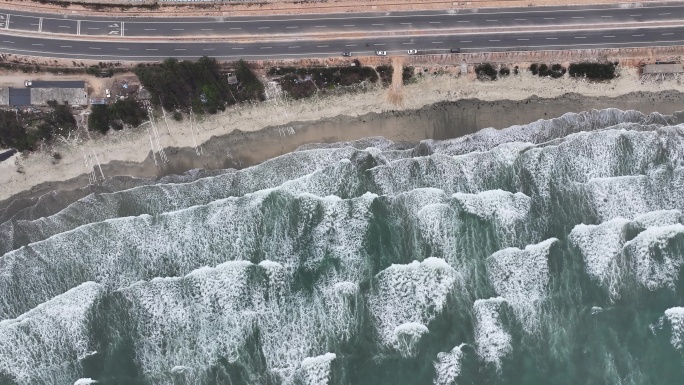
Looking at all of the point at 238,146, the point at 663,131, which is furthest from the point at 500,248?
the point at 238,146

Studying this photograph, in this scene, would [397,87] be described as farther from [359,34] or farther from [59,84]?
[59,84]

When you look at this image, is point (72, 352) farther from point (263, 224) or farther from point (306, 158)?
point (306, 158)

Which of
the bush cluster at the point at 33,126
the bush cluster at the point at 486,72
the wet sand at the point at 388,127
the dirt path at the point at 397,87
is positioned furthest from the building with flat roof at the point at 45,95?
the bush cluster at the point at 486,72

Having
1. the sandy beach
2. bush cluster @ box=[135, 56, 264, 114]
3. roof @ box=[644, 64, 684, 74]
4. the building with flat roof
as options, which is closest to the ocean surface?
the sandy beach

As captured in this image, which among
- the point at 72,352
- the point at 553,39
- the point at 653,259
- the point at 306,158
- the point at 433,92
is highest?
the point at 553,39

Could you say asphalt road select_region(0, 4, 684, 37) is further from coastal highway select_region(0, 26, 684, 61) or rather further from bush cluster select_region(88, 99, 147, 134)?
bush cluster select_region(88, 99, 147, 134)

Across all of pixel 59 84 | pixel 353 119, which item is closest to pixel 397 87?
pixel 353 119
